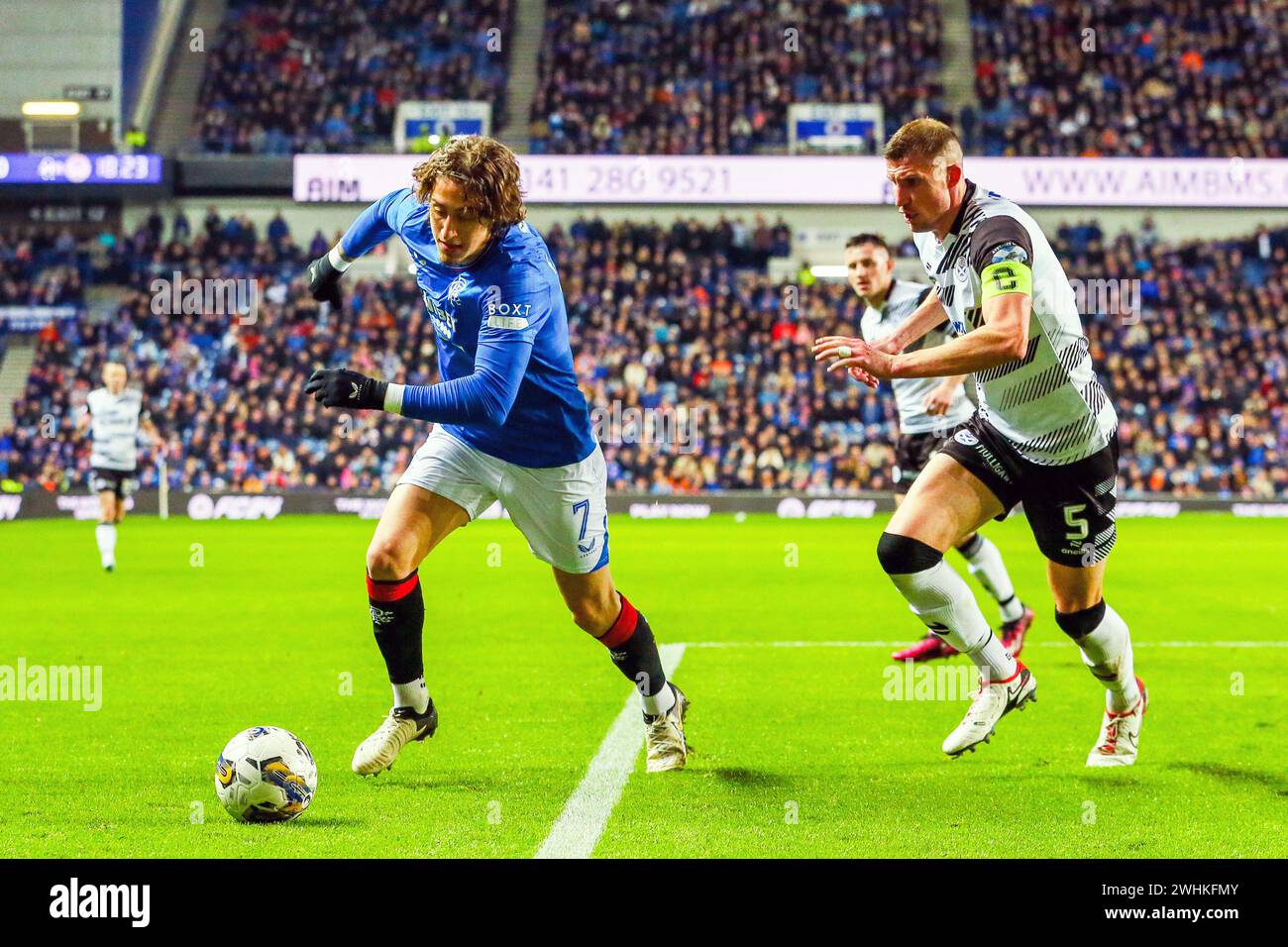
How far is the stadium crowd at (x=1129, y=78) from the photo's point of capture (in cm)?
3431

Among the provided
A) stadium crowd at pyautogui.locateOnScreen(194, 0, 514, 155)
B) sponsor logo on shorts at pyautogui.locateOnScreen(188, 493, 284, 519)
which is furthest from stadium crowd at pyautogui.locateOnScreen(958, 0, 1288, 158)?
sponsor logo on shorts at pyautogui.locateOnScreen(188, 493, 284, 519)

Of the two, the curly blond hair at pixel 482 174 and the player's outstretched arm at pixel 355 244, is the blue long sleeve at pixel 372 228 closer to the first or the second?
the player's outstretched arm at pixel 355 244

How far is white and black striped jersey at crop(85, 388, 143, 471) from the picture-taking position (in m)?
16.9

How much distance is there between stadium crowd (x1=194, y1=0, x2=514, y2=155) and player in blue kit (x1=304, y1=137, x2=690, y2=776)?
29498mm

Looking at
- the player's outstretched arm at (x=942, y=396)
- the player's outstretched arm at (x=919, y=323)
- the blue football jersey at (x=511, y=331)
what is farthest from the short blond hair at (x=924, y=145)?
the player's outstretched arm at (x=942, y=396)

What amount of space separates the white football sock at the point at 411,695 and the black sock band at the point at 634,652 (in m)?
0.79

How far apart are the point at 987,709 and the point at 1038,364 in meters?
1.43

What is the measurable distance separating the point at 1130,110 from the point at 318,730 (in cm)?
3285

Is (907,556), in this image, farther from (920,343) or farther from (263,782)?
(920,343)

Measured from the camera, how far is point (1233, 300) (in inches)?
1332

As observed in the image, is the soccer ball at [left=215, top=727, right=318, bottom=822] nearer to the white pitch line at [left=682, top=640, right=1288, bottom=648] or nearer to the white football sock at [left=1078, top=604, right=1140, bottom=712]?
the white football sock at [left=1078, top=604, right=1140, bottom=712]

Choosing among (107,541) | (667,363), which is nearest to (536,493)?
(107,541)

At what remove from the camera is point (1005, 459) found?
5914 mm

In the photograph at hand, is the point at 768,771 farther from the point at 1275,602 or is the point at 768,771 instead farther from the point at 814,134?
the point at 814,134
